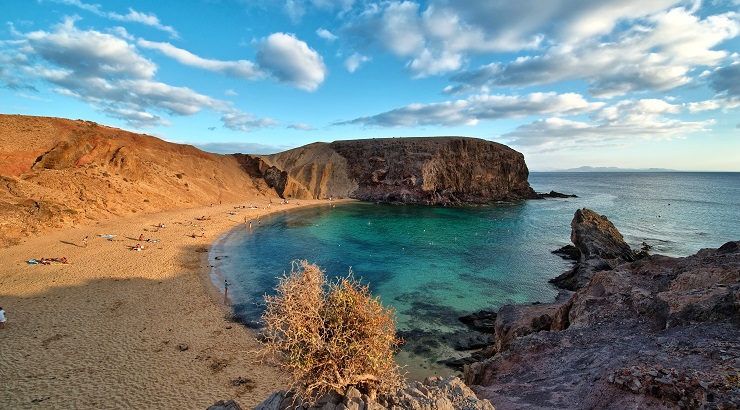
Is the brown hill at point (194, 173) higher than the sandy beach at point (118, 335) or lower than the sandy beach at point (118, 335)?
higher

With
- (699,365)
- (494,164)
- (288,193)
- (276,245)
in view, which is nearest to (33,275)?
(276,245)

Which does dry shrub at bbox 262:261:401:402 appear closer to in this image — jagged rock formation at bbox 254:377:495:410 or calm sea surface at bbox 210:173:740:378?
jagged rock formation at bbox 254:377:495:410

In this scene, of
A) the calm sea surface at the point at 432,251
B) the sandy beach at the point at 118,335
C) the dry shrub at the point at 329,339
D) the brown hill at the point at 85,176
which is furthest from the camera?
the brown hill at the point at 85,176

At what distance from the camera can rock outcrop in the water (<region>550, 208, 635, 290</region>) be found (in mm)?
24891

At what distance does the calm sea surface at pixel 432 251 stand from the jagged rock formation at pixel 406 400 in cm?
837

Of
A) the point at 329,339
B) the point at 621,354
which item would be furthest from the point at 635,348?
the point at 329,339

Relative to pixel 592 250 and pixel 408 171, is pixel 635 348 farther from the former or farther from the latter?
pixel 408 171

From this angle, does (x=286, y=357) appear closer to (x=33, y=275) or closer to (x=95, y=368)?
(x=95, y=368)

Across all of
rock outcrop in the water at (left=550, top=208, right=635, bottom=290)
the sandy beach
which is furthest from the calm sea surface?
the sandy beach

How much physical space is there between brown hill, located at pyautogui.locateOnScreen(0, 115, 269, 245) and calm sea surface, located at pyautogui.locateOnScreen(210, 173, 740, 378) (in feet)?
53.7

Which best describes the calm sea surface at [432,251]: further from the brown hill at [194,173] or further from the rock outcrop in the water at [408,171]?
the brown hill at [194,173]

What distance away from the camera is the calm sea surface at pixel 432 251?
22016 mm

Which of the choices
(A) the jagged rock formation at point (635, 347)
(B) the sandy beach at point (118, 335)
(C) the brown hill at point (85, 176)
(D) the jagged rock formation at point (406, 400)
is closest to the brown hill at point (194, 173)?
(C) the brown hill at point (85, 176)

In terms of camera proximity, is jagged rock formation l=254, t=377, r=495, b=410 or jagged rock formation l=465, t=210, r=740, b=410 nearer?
jagged rock formation l=254, t=377, r=495, b=410
